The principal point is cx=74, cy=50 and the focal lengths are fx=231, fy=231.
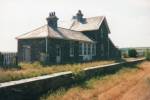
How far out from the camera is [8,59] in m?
20.5

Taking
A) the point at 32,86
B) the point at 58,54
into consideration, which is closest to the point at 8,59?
the point at 58,54

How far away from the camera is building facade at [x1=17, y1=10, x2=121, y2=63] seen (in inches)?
963

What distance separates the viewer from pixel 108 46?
129ft

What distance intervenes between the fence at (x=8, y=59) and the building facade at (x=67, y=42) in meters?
3.99

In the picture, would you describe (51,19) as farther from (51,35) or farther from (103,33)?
(103,33)

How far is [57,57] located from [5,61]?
6733 millimetres

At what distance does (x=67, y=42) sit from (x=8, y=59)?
27.5 feet

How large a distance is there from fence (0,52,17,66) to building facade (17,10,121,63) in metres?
3.99

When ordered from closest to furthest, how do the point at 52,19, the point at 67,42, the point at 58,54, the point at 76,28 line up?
the point at 58,54 → the point at 67,42 → the point at 52,19 → the point at 76,28

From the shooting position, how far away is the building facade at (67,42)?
24.5 metres

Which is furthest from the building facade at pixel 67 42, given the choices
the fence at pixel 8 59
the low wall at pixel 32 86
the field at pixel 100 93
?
the field at pixel 100 93

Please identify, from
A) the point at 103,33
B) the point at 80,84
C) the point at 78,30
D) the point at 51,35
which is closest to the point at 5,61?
the point at 51,35

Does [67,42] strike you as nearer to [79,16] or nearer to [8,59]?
[8,59]

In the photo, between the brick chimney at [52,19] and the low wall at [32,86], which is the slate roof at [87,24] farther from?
the low wall at [32,86]
